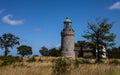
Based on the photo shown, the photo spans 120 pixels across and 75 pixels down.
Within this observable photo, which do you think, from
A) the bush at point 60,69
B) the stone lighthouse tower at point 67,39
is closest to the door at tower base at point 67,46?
the stone lighthouse tower at point 67,39

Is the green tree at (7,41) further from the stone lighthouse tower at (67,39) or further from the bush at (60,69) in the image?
the bush at (60,69)

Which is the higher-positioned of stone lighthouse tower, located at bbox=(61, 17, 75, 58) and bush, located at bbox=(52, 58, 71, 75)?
stone lighthouse tower, located at bbox=(61, 17, 75, 58)

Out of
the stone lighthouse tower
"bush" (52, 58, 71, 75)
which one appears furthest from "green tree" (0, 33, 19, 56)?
"bush" (52, 58, 71, 75)

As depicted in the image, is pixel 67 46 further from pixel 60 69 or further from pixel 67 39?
pixel 60 69

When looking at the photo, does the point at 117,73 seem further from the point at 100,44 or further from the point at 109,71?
the point at 100,44

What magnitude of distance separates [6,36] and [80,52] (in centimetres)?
2684

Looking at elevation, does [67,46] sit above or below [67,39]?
below

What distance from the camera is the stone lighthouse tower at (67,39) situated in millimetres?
88500

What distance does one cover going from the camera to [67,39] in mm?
88562

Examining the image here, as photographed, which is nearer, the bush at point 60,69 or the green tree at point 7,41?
the bush at point 60,69

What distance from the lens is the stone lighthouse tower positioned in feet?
290

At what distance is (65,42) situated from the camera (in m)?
88.6

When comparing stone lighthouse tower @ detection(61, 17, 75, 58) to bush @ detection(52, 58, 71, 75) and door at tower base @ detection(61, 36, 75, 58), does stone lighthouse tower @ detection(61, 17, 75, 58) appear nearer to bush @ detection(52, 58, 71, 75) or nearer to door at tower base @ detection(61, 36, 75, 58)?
door at tower base @ detection(61, 36, 75, 58)

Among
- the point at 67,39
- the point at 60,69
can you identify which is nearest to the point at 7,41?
the point at 67,39
